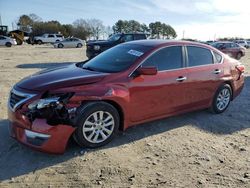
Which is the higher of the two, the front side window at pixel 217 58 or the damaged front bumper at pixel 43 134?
the front side window at pixel 217 58

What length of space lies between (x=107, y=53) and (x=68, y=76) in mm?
1342

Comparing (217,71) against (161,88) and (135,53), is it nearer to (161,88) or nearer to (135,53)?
(161,88)

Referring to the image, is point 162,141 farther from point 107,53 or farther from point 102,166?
point 107,53

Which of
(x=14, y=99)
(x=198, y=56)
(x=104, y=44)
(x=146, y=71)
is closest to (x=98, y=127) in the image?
(x=146, y=71)

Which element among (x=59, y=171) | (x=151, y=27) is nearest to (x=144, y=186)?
(x=59, y=171)

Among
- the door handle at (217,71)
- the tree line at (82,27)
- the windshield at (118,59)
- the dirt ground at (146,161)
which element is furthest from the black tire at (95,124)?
the tree line at (82,27)

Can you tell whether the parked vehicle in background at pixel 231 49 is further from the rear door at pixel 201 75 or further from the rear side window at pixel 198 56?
the rear side window at pixel 198 56

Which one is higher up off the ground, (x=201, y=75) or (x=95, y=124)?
(x=201, y=75)

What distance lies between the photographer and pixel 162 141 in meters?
4.64

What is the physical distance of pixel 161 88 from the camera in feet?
15.9

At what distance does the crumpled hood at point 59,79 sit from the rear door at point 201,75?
1826 mm

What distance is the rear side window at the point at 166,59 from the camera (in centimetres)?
486

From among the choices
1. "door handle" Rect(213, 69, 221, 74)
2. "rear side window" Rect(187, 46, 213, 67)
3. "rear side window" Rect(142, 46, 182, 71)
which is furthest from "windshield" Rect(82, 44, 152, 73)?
"door handle" Rect(213, 69, 221, 74)

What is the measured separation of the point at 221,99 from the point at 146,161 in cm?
292
